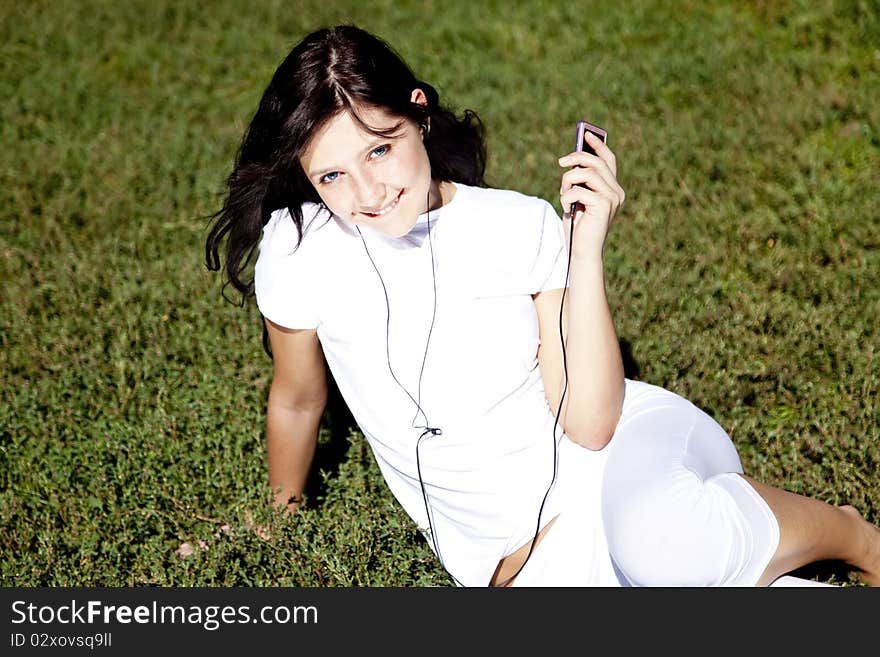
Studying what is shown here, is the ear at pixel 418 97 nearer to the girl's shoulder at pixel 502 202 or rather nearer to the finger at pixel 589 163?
the girl's shoulder at pixel 502 202

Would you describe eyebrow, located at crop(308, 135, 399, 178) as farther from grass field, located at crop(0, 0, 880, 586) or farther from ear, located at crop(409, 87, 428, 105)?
grass field, located at crop(0, 0, 880, 586)

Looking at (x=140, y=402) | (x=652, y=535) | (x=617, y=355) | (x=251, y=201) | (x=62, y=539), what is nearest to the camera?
(x=652, y=535)

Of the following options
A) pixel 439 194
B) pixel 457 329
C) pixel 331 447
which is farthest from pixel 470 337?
pixel 331 447

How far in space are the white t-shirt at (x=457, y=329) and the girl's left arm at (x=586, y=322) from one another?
52 millimetres

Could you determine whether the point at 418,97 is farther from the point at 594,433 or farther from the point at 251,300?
the point at 251,300

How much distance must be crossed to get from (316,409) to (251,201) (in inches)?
26.9

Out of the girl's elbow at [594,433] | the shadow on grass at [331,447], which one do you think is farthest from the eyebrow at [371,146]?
the shadow on grass at [331,447]

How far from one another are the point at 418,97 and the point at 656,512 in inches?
51.5

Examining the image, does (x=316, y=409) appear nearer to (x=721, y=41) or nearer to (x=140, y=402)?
(x=140, y=402)

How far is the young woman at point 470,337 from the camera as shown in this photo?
109 inches

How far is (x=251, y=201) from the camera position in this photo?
10.2ft

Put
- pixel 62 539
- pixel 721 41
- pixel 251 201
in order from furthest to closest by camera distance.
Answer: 1. pixel 721 41
2. pixel 62 539
3. pixel 251 201

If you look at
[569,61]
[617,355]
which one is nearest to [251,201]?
[617,355]

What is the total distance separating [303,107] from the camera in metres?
2.76
